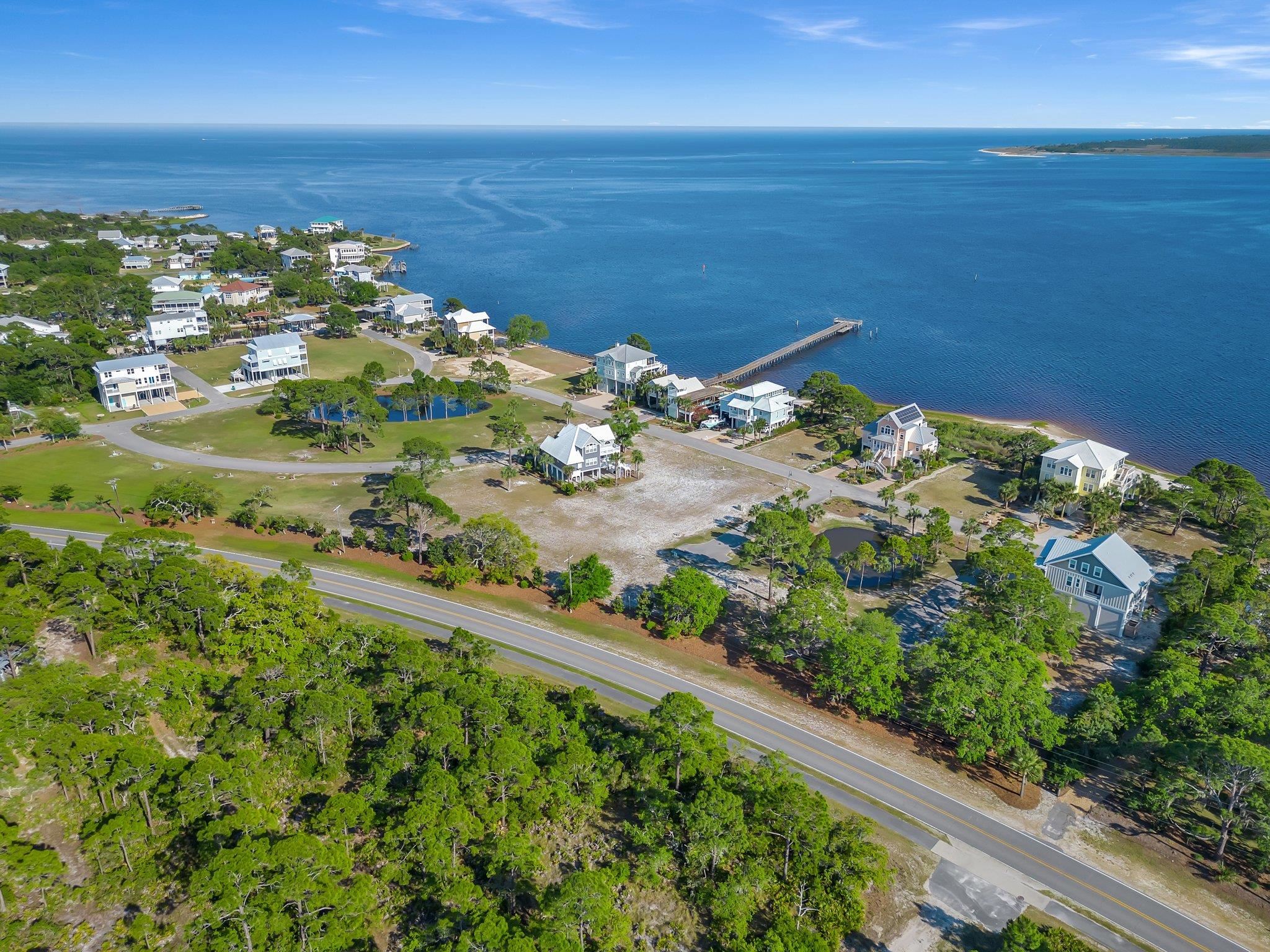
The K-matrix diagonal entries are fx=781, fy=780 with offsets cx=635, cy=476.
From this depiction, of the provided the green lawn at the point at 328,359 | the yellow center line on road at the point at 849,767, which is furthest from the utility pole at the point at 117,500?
A: the green lawn at the point at 328,359

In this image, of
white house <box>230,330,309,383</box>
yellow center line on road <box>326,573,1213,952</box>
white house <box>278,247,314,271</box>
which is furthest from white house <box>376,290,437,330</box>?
yellow center line on road <box>326,573,1213,952</box>

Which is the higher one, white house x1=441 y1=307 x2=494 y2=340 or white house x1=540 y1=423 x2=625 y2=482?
white house x1=441 y1=307 x2=494 y2=340

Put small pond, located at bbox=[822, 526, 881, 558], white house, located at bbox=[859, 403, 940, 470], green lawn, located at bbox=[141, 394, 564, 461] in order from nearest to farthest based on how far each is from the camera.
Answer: small pond, located at bbox=[822, 526, 881, 558] < white house, located at bbox=[859, 403, 940, 470] < green lawn, located at bbox=[141, 394, 564, 461]

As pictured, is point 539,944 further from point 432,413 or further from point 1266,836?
point 432,413

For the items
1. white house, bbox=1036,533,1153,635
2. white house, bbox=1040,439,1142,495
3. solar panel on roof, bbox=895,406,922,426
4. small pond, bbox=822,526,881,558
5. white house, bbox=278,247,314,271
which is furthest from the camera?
white house, bbox=278,247,314,271

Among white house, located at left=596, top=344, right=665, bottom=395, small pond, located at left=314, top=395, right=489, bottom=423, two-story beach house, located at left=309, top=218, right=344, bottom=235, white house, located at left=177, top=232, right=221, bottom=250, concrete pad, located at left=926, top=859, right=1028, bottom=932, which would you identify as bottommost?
concrete pad, located at left=926, top=859, right=1028, bottom=932

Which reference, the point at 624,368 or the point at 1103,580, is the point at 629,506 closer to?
the point at 624,368

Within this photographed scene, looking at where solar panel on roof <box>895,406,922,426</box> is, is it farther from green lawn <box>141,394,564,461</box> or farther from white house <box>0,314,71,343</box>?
white house <box>0,314,71,343</box>

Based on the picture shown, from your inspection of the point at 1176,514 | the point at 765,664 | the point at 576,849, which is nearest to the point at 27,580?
the point at 576,849
